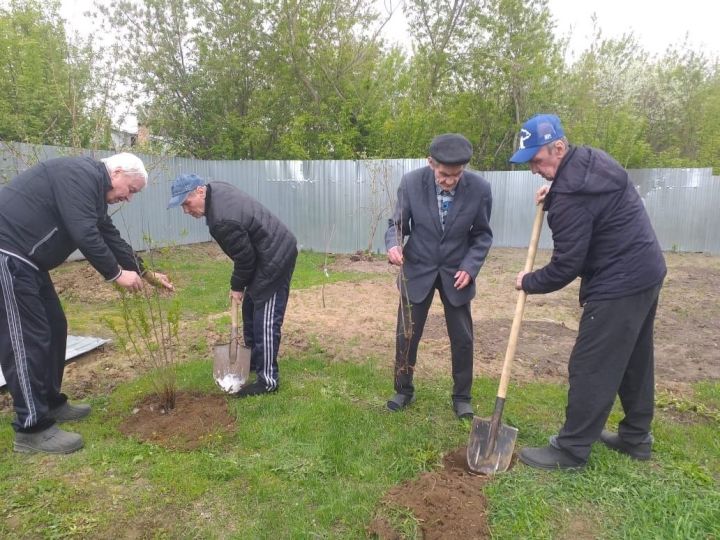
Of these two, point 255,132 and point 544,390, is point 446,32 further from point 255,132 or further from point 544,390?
point 544,390

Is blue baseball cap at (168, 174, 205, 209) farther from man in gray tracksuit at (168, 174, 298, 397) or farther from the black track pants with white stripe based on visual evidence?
the black track pants with white stripe

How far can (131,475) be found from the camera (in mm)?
2725

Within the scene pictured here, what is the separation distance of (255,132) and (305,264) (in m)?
8.01

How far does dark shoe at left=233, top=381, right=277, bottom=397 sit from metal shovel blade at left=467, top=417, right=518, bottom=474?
169 centimetres

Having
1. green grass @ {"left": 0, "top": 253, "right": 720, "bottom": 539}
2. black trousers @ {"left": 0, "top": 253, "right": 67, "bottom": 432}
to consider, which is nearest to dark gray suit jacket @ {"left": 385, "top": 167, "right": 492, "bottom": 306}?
green grass @ {"left": 0, "top": 253, "right": 720, "bottom": 539}

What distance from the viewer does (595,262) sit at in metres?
2.61

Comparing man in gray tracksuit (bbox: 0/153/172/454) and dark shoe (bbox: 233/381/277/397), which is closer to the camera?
man in gray tracksuit (bbox: 0/153/172/454)

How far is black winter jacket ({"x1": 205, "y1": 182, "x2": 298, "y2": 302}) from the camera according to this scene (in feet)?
11.3

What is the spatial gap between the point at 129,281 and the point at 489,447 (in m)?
2.52

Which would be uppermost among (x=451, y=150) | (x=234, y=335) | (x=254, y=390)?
(x=451, y=150)

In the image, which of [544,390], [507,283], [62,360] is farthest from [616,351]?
[507,283]

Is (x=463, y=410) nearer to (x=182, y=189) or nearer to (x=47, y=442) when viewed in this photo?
(x=182, y=189)

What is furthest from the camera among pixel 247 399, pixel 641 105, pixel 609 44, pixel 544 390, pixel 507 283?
pixel 641 105

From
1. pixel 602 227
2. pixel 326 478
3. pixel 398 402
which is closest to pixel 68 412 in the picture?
pixel 326 478
